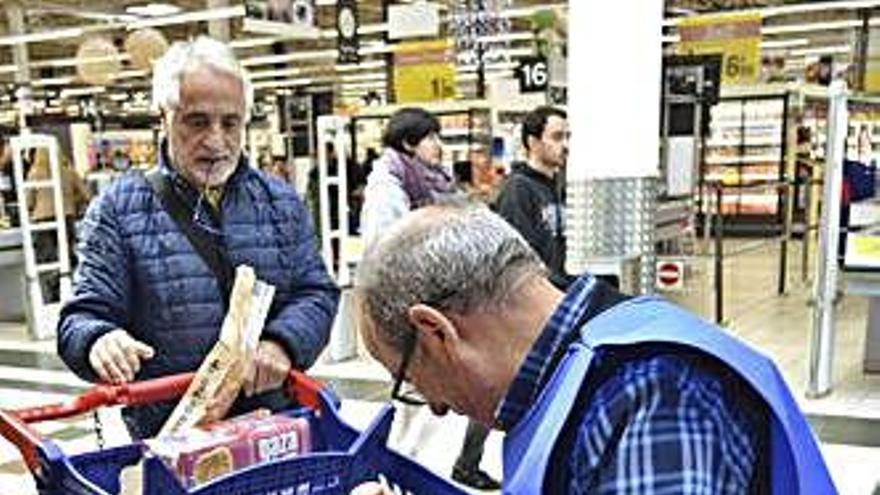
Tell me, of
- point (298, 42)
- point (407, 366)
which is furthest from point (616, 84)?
point (298, 42)

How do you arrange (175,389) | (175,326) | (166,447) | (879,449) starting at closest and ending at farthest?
(166,447), (175,389), (175,326), (879,449)

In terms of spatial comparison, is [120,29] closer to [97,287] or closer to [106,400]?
[97,287]

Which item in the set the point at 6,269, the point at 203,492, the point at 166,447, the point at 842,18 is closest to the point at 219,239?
the point at 166,447

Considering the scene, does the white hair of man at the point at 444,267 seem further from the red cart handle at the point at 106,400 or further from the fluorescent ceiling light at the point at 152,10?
the fluorescent ceiling light at the point at 152,10

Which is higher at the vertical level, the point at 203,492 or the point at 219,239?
the point at 219,239

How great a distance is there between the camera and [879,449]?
4836 millimetres

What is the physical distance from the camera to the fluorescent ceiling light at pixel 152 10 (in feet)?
60.5

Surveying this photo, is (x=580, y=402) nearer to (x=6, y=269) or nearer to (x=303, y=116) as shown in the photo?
(x=303, y=116)

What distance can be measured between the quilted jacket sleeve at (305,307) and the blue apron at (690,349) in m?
1.02

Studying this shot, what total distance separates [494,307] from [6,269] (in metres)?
9.32

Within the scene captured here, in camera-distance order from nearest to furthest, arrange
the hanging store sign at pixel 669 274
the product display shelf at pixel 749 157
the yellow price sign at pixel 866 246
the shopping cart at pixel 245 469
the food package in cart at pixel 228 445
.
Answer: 1. the shopping cart at pixel 245 469
2. the food package in cart at pixel 228 445
3. the hanging store sign at pixel 669 274
4. the yellow price sign at pixel 866 246
5. the product display shelf at pixel 749 157

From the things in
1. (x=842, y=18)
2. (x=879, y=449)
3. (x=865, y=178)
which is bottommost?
(x=879, y=449)

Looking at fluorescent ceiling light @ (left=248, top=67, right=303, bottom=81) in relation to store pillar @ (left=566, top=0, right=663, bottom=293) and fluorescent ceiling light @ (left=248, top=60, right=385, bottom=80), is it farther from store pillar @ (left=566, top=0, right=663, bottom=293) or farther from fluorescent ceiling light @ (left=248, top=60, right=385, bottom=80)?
store pillar @ (left=566, top=0, right=663, bottom=293)

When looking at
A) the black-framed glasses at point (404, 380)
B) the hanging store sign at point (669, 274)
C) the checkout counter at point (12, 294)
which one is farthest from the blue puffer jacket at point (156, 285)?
the checkout counter at point (12, 294)
